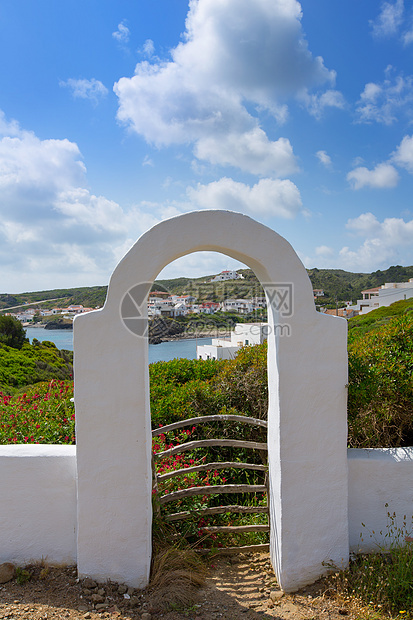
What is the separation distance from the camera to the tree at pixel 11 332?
25.6 meters

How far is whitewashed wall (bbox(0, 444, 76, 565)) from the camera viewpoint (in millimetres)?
3713

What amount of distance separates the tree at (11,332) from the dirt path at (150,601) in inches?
960

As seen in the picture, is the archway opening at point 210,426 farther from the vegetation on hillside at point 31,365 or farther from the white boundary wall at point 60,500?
the vegetation on hillside at point 31,365

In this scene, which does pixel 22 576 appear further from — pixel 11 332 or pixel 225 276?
pixel 11 332

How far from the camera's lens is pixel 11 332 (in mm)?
26281

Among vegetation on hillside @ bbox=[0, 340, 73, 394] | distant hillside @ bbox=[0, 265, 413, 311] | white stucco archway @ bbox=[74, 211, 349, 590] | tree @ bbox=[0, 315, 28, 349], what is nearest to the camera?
white stucco archway @ bbox=[74, 211, 349, 590]

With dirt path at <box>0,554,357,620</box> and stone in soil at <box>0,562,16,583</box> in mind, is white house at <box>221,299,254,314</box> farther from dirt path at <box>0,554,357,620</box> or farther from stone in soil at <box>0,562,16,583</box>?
stone in soil at <box>0,562,16,583</box>

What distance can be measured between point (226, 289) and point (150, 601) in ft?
17.3

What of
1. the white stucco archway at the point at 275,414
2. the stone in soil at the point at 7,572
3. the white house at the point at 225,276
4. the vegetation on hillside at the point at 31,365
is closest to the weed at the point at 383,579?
the white stucco archway at the point at 275,414

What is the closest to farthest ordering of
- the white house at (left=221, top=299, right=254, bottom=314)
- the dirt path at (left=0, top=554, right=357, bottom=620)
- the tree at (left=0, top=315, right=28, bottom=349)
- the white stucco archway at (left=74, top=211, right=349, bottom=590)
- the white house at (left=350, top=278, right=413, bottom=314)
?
1. the dirt path at (left=0, top=554, right=357, bottom=620)
2. the white stucco archway at (left=74, top=211, right=349, bottom=590)
3. the white house at (left=221, top=299, right=254, bottom=314)
4. the tree at (left=0, top=315, right=28, bottom=349)
5. the white house at (left=350, top=278, right=413, bottom=314)

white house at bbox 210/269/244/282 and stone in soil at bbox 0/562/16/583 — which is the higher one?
white house at bbox 210/269/244/282

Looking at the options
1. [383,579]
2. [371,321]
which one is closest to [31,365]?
[371,321]

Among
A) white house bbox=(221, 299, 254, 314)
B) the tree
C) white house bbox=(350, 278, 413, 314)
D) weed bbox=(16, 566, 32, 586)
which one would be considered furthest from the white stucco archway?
white house bbox=(350, 278, 413, 314)

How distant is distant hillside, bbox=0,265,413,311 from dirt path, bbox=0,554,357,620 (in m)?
2.42
